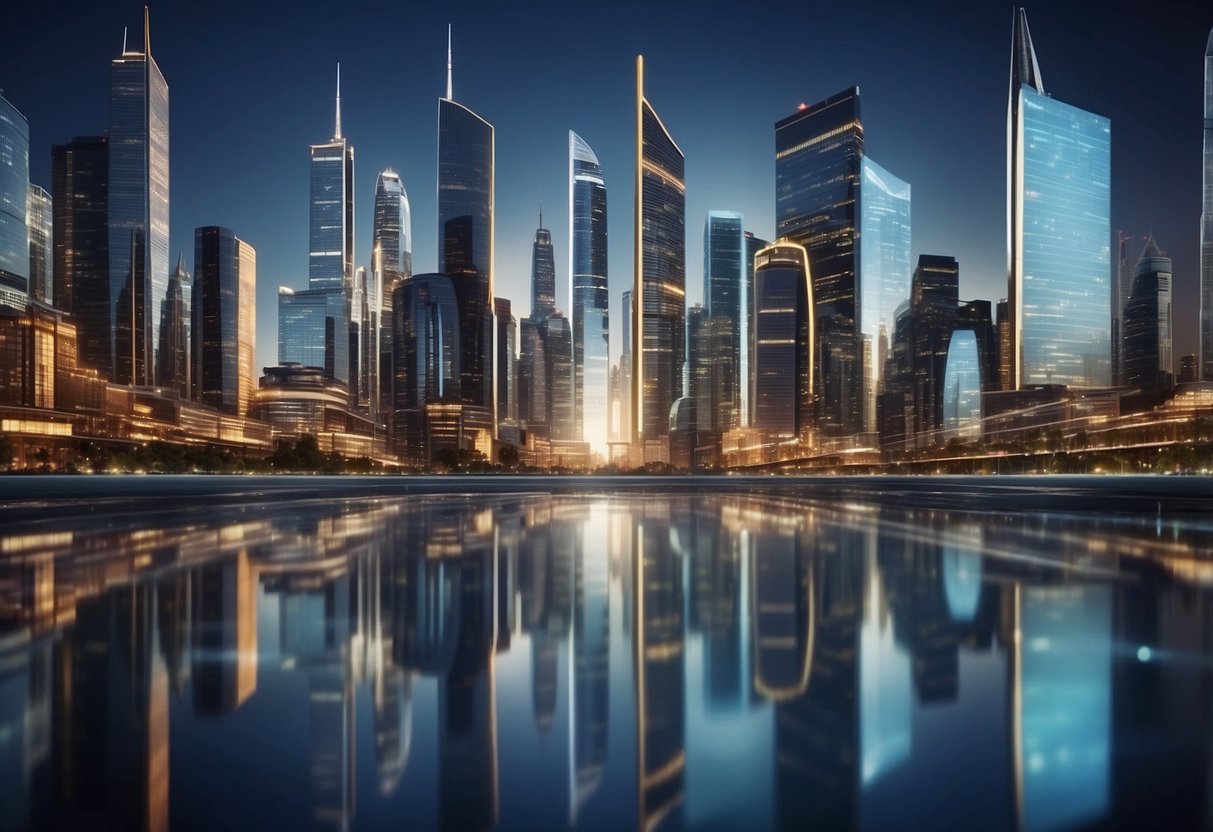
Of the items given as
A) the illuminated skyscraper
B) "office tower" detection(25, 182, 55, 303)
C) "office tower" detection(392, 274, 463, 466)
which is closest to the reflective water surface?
"office tower" detection(392, 274, 463, 466)

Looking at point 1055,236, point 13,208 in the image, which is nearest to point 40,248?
point 13,208

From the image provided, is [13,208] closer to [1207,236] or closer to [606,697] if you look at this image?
[606,697]

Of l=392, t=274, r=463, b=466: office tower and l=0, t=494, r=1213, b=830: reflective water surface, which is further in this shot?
l=392, t=274, r=463, b=466: office tower

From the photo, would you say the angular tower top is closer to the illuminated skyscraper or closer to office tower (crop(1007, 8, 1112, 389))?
office tower (crop(1007, 8, 1112, 389))

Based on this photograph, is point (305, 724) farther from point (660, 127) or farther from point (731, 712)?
point (660, 127)

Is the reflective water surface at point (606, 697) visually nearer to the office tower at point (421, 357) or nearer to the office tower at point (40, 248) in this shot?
the office tower at point (421, 357)

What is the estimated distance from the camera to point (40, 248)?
609ft

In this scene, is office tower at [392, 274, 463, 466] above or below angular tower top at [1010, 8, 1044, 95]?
below

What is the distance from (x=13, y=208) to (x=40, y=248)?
63.7 m

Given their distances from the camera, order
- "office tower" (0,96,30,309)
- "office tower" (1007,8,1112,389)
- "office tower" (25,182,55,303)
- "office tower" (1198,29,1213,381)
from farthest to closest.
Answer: "office tower" (25,182,55,303) → "office tower" (1007,8,1112,389) → "office tower" (1198,29,1213,381) → "office tower" (0,96,30,309)

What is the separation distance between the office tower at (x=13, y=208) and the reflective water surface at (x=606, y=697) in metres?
158

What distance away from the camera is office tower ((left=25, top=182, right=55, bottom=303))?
18050cm

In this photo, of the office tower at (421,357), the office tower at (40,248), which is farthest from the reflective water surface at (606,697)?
the office tower at (40,248)

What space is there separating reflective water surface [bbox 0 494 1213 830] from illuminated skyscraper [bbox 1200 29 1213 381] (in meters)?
191
